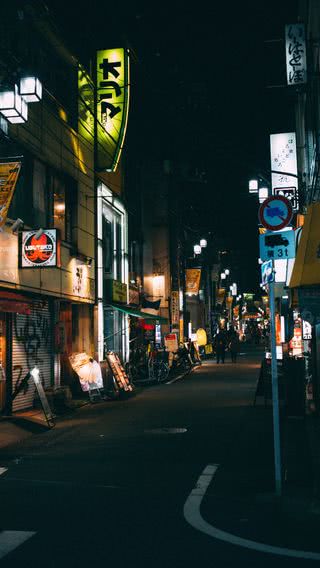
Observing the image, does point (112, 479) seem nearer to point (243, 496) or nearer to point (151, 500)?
point (151, 500)

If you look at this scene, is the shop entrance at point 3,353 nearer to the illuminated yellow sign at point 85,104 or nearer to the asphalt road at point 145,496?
the asphalt road at point 145,496

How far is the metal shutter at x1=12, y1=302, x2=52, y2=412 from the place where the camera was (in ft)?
56.3

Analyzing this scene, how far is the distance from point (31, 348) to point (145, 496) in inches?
437

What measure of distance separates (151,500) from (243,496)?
3.90ft

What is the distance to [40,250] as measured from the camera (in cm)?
1631

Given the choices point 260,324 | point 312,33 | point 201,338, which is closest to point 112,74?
point 312,33

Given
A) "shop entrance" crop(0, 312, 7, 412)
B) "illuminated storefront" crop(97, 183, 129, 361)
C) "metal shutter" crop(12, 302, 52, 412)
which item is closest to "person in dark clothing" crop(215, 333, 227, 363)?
"illuminated storefront" crop(97, 183, 129, 361)

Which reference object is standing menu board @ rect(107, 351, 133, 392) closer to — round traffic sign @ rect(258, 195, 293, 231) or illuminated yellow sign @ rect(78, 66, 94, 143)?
illuminated yellow sign @ rect(78, 66, 94, 143)

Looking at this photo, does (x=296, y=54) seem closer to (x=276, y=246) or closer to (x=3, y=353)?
(x=276, y=246)

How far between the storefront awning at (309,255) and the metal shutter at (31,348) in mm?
9527

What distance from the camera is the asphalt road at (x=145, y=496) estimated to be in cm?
568

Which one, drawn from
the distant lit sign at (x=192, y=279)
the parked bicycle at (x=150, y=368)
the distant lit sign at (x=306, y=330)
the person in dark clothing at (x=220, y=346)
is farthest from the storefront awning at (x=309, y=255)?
the distant lit sign at (x=192, y=279)

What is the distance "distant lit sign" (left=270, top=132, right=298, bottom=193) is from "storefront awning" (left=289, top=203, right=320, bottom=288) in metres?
12.4

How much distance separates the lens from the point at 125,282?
31266 mm
